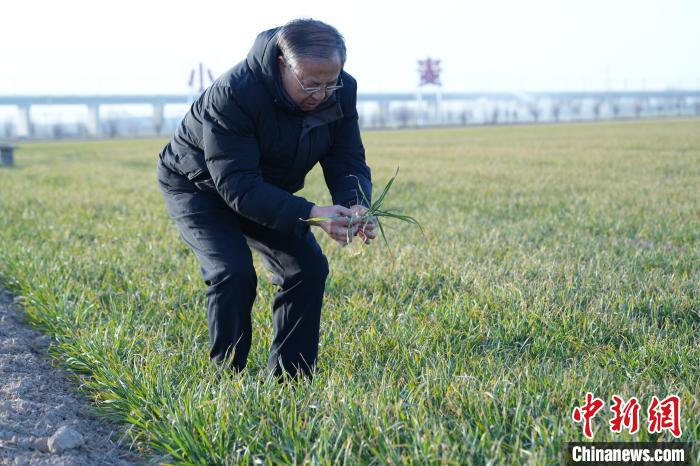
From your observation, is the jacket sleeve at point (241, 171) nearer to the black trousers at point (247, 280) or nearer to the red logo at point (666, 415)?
the black trousers at point (247, 280)

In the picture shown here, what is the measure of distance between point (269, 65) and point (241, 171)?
0.48m

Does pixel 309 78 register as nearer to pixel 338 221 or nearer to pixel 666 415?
pixel 338 221

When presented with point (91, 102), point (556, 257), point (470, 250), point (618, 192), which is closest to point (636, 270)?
point (556, 257)

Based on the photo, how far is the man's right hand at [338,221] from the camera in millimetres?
3385

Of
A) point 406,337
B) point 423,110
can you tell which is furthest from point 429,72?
point 406,337

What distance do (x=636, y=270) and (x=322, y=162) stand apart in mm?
3152

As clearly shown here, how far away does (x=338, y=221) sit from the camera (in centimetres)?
343

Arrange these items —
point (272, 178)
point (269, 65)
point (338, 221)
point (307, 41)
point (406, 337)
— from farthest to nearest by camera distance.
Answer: point (406, 337) < point (272, 178) < point (338, 221) < point (269, 65) < point (307, 41)

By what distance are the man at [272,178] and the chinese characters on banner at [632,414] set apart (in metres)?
1.24

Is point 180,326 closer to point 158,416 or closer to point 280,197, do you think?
point 158,416

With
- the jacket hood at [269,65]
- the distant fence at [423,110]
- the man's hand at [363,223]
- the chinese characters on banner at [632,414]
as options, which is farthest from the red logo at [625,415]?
the distant fence at [423,110]

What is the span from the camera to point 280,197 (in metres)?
3.37

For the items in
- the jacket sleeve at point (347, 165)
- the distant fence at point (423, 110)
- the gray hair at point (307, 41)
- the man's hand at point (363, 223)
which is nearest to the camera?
the gray hair at point (307, 41)

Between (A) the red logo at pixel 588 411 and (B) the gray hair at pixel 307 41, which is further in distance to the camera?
(B) the gray hair at pixel 307 41
